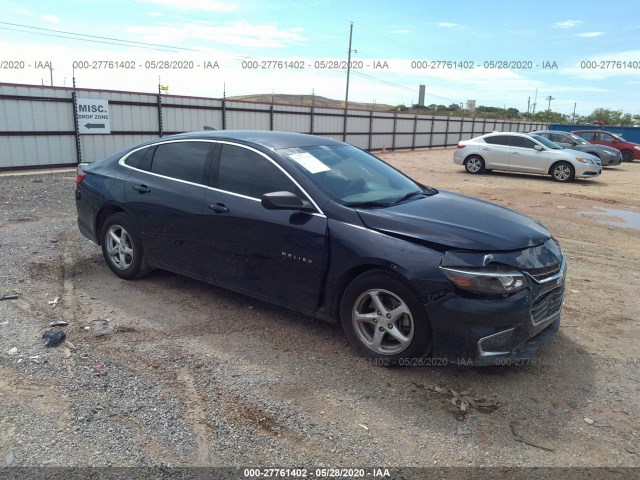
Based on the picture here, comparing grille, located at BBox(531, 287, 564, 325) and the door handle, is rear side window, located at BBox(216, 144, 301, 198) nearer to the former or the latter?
the door handle

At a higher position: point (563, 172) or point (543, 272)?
point (543, 272)

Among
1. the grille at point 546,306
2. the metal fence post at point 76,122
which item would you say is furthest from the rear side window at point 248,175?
the metal fence post at point 76,122

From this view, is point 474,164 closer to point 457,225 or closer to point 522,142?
point 522,142

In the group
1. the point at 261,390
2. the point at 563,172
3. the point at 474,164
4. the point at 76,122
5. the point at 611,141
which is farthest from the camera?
the point at 611,141

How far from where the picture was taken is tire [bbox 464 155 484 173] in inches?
714

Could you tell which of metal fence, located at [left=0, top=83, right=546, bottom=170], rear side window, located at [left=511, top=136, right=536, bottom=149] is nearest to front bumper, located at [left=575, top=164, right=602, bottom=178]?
rear side window, located at [left=511, top=136, right=536, bottom=149]

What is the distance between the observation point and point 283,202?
152 inches

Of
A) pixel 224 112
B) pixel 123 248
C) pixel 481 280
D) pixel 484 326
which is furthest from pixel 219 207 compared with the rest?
pixel 224 112

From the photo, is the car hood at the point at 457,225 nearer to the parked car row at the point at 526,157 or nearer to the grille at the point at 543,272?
the grille at the point at 543,272

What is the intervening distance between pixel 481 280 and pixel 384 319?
719 millimetres

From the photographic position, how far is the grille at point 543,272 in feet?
11.5

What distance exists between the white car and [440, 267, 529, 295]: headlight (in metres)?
14.4

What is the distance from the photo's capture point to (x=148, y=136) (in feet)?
55.6

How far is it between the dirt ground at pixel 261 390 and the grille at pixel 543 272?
2.33 feet
